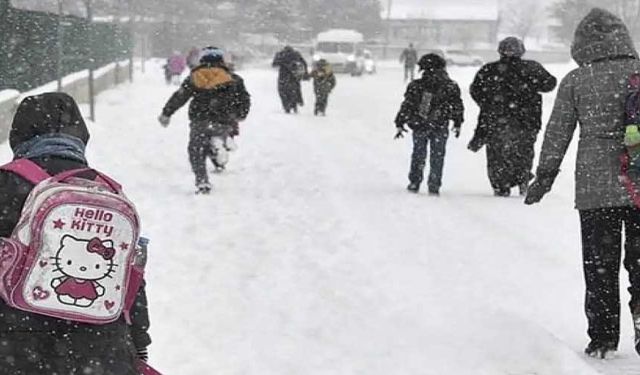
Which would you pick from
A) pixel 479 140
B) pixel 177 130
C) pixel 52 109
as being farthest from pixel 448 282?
pixel 177 130

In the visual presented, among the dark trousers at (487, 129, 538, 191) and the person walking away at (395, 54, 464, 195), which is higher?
the person walking away at (395, 54, 464, 195)

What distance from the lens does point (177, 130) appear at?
63.0 ft

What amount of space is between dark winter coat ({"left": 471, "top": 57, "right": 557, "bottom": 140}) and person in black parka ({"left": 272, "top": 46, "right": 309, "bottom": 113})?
1333 cm

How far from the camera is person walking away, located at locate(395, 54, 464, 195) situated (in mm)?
11375

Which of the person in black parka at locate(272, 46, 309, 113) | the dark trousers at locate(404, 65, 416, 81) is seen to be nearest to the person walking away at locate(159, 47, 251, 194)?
the person in black parka at locate(272, 46, 309, 113)

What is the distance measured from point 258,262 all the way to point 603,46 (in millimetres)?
3568

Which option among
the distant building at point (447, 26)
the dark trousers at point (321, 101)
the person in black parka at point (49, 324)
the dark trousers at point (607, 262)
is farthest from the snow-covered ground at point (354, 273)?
the distant building at point (447, 26)

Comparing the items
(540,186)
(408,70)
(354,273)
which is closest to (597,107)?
(540,186)

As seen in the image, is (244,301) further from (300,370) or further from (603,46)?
(603,46)

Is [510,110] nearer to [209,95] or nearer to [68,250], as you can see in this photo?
[209,95]

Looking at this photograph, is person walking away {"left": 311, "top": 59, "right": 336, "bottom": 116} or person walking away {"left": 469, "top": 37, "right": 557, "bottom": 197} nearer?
person walking away {"left": 469, "top": 37, "right": 557, "bottom": 197}

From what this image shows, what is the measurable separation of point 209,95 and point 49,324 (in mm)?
8495

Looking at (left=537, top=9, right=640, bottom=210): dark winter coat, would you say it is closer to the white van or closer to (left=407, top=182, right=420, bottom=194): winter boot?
(left=407, top=182, right=420, bottom=194): winter boot

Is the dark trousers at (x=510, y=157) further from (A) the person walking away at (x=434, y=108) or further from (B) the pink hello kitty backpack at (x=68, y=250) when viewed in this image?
(B) the pink hello kitty backpack at (x=68, y=250)
